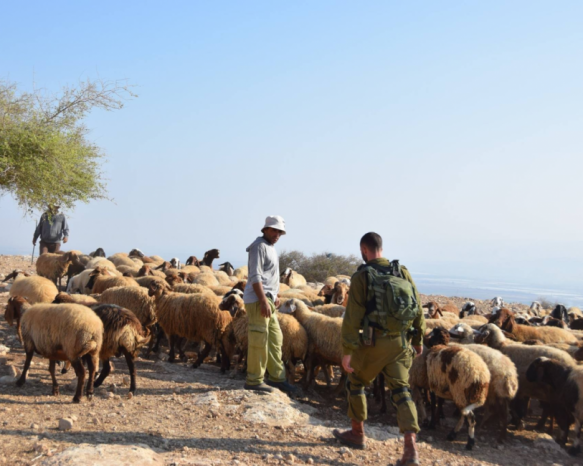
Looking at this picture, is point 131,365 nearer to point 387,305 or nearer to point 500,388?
point 387,305

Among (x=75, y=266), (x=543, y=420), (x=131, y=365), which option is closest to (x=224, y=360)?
(x=131, y=365)

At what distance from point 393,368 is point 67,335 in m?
3.80

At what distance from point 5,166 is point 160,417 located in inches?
297

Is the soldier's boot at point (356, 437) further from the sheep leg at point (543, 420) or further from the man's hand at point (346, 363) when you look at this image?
the sheep leg at point (543, 420)

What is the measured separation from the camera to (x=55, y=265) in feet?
53.2

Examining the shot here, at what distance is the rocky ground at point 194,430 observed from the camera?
507 centimetres

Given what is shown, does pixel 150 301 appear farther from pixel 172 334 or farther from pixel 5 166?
pixel 5 166

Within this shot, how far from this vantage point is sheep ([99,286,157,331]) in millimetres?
9883

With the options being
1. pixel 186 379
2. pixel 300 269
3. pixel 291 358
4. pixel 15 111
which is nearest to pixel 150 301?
pixel 186 379

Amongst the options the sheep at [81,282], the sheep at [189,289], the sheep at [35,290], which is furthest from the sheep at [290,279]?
the sheep at [35,290]

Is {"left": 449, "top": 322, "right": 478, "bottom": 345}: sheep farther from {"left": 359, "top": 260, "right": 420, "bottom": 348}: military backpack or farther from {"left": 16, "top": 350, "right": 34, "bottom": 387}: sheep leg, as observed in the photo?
{"left": 16, "top": 350, "right": 34, "bottom": 387}: sheep leg

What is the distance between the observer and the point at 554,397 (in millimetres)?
7645

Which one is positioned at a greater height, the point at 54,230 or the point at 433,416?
the point at 54,230

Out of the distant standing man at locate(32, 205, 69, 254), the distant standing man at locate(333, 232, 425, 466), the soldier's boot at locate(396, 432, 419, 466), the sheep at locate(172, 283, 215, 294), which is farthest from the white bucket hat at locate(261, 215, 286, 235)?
the distant standing man at locate(32, 205, 69, 254)
